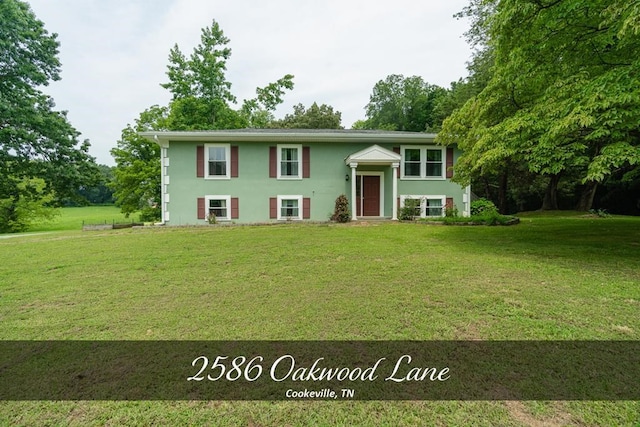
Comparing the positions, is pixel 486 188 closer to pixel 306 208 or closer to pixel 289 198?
pixel 306 208

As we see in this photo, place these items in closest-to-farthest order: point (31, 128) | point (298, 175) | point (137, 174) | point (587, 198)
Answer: point (298, 175), point (137, 174), point (31, 128), point (587, 198)

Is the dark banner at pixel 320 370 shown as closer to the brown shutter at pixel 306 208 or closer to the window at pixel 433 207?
the brown shutter at pixel 306 208

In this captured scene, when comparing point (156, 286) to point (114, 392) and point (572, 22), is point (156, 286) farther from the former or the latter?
point (572, 22)

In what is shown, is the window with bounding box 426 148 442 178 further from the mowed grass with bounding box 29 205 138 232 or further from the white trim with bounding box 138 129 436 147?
the mowed grass with bounding box 29 205 138 232

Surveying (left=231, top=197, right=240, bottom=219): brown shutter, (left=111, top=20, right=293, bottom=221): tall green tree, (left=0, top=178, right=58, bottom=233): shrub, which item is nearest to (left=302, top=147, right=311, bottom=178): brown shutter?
(left=231, top=197, right=240, bottom=219): brown shutter

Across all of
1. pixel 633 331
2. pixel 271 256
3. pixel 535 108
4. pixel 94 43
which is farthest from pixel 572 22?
pixel 94 43

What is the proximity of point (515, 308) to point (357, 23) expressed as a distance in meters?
12.4

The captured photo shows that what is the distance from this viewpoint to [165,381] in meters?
2.03

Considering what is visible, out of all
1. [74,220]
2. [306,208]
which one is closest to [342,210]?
[306,208]

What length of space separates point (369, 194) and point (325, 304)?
33.2 feet

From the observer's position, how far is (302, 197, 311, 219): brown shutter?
40.9ft

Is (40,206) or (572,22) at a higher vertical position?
(572,22)

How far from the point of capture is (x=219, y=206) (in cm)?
1226

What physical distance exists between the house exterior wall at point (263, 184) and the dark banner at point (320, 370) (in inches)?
393
